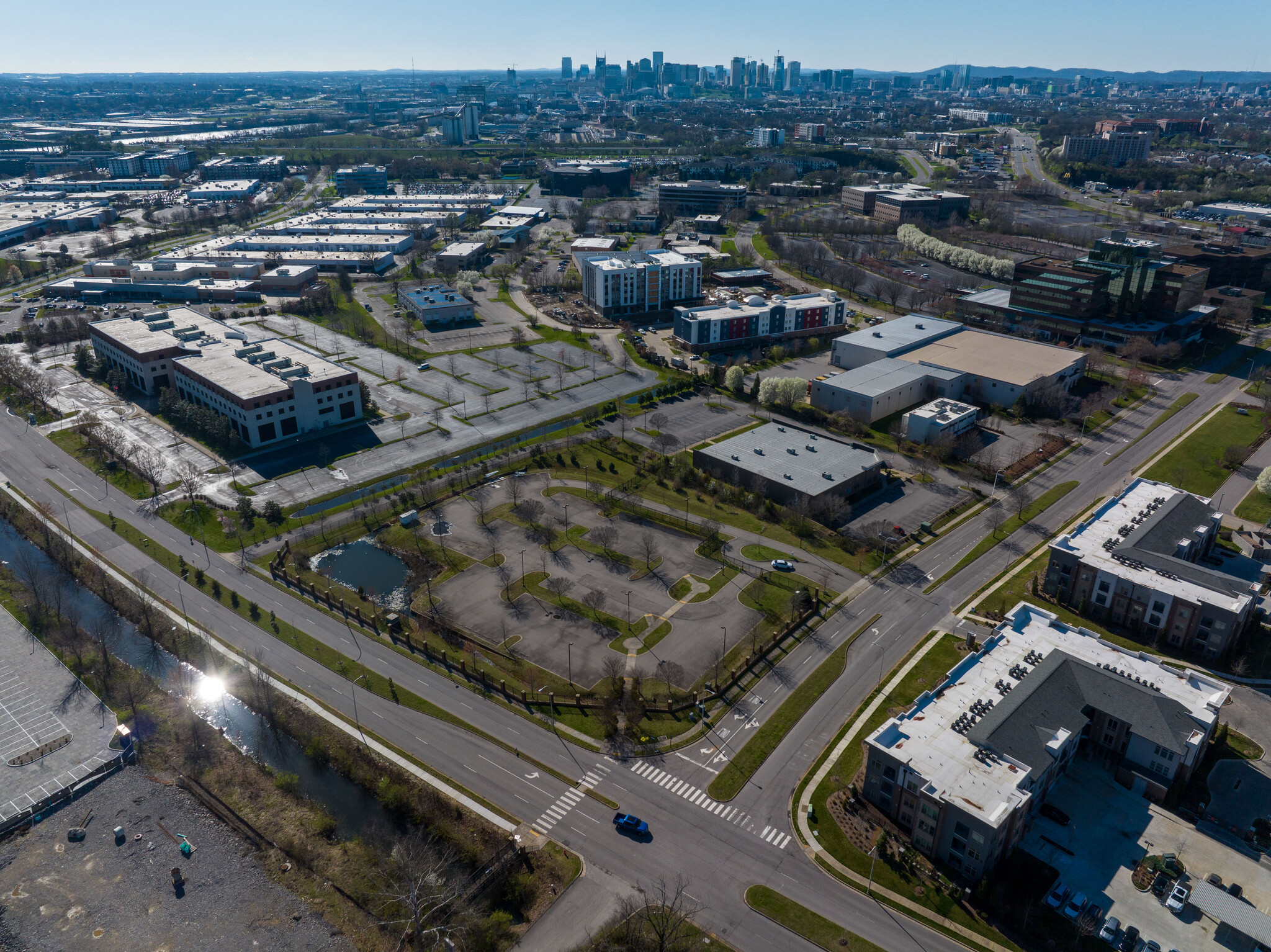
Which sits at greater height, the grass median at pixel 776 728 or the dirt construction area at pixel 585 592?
the dirt construction area at pixel 585 592

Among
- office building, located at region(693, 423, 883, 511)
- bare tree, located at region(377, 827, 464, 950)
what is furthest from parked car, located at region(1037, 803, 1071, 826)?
office building, located at region(693, 423, 883, 511)

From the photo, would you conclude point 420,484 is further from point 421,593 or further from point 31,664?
point 31,664

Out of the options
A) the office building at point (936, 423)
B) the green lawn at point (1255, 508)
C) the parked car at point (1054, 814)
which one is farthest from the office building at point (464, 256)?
the parked car at point (1054, 814)

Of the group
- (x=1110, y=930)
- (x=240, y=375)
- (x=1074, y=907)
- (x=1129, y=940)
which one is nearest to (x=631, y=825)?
(x=1074, y=907)

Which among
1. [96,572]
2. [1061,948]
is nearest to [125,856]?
[96,572]

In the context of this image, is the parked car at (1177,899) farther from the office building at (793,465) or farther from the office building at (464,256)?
the office building at (464,256)

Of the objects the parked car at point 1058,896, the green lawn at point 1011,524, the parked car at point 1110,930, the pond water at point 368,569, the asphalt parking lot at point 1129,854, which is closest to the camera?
the parked car at point 1110,930

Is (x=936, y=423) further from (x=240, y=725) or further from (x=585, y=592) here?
(x=240, y=725)
